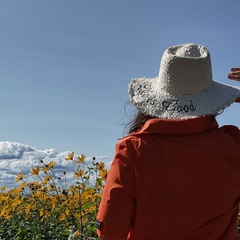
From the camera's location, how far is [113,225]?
6.13 feet

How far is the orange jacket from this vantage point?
6.03ft

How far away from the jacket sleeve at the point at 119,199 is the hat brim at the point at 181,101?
0.66 feet

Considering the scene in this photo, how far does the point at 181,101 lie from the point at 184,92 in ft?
0.13

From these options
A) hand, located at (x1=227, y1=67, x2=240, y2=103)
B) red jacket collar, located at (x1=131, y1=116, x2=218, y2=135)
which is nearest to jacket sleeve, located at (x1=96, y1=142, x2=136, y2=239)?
red jacket collar, located at (x1=131, y1=116, x2=218, y2=135)

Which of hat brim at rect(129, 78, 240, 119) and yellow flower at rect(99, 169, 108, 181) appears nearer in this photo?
hat brim at rect(129, 78, 240, 119)

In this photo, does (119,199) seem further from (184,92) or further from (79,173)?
(79,173)

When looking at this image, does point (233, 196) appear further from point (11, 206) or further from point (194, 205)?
point (11, 206)

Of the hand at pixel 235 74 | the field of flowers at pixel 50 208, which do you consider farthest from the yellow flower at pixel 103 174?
the hand at pixel 235 74

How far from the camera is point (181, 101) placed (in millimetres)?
1970

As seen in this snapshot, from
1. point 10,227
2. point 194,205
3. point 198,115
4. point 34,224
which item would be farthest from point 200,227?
point 10,227

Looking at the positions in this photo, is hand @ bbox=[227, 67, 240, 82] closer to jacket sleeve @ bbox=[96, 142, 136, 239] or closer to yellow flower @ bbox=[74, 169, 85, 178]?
jacket sleeve @ bbox=[96, 142, 136, 239]

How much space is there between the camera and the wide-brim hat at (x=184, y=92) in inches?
76.8

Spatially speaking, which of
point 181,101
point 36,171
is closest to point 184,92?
point 181,101

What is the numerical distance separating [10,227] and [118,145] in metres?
4.03
